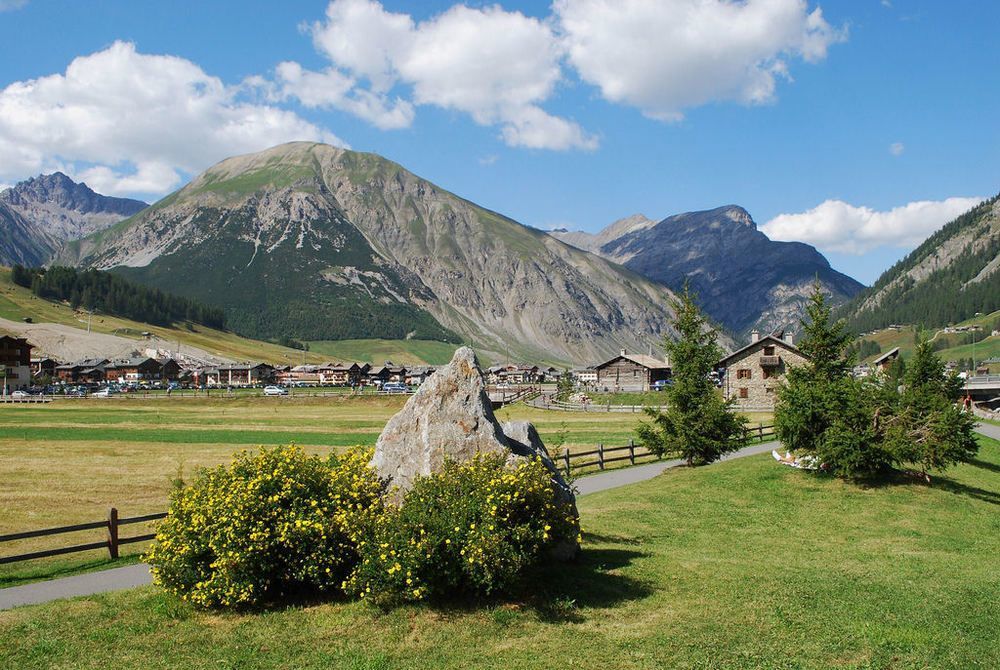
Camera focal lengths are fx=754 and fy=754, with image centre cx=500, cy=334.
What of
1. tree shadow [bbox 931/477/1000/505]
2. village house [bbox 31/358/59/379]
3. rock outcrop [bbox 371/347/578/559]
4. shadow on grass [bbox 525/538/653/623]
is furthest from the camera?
village house [bbox 31/358/59/379]

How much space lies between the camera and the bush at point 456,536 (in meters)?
12.4

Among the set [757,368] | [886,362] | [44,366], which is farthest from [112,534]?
[44,366]

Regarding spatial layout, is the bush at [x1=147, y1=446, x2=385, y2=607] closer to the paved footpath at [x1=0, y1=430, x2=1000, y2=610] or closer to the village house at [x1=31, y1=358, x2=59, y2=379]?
the paved footpath at [x1=0, y1=430, x2=1000, y2=610]

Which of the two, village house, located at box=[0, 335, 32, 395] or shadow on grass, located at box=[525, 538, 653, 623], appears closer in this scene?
shadow on grass, located at box=[525, 538, 653, 623]

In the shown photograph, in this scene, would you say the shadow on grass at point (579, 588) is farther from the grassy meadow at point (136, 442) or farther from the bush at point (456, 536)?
the grassy meadow at point (136, 442)

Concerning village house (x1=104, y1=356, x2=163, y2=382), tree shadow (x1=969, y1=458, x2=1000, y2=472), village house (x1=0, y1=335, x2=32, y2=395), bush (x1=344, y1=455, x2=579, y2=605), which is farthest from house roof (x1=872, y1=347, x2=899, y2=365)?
village house (x1=104, y1=356, x2=163, y2=382)

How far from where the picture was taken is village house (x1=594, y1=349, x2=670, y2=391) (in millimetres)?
133625

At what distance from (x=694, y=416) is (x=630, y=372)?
101 meters

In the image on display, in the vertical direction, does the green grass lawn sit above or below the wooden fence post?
below

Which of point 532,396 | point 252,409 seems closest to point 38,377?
point 252,409

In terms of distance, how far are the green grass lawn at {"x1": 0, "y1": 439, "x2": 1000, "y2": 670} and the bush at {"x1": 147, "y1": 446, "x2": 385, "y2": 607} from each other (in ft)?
1.86

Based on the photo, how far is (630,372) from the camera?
13625cm

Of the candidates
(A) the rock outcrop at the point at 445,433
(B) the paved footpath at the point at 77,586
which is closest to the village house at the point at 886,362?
(A) the rock outcrop at the point at 445,433

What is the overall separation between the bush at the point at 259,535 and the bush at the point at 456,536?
67 centimetres
